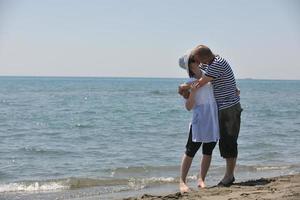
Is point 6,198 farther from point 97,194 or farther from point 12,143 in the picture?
point 12,143

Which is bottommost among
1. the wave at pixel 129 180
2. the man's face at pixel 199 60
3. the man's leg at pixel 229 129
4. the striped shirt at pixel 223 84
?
the wave at pixel 129 180

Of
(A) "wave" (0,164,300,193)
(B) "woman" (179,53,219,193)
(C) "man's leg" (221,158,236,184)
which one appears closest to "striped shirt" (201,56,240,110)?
(B) "woman" (179,53,219,193)

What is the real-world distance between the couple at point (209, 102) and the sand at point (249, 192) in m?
0.39

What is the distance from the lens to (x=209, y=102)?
624 centimetres

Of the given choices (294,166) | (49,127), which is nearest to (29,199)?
(294,166)

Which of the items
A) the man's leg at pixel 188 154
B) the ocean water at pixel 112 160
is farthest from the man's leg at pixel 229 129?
the ocean water at pixel 112 160

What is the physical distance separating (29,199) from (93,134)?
28.6ft

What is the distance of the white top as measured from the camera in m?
6.22

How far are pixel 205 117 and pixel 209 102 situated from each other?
0.17 metres

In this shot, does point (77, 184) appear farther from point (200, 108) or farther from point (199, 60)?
point (199, 60)

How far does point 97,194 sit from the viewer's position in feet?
26.1

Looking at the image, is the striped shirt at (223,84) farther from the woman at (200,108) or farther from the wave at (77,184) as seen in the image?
the wave at (77,184)

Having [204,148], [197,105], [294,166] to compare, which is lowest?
[294,166]

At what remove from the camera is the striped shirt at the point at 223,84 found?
6270 millimetres
